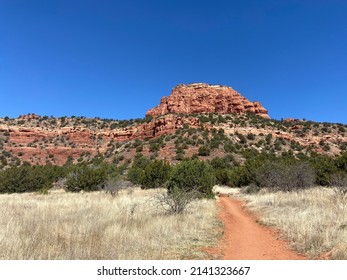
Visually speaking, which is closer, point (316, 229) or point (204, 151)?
point (316, 229)

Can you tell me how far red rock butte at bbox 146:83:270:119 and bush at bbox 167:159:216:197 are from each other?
69.9 meters

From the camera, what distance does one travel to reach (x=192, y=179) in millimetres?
20078

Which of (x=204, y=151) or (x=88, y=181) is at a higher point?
(x=204, y=151)

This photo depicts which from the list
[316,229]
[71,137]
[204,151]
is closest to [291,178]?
[316,229]

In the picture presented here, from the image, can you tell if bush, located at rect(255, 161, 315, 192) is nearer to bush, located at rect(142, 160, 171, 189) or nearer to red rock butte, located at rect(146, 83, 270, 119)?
bush, located at rect(142, 160, 171, 189)

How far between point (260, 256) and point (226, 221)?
17.5 ft

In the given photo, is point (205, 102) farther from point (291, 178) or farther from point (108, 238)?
point (108, 238)

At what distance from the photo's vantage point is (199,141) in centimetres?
5566

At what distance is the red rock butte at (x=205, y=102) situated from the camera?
296ft

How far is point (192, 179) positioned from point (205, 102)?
254ft

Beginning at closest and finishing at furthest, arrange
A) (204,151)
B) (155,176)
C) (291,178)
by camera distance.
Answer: (291,178) → (155,176) → (204,151)

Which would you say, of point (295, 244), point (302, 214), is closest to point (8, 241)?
point (295, 244)

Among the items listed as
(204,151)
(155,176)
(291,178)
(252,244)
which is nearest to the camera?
(252,244)

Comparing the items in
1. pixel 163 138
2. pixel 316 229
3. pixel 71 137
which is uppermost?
pixel 71 137
